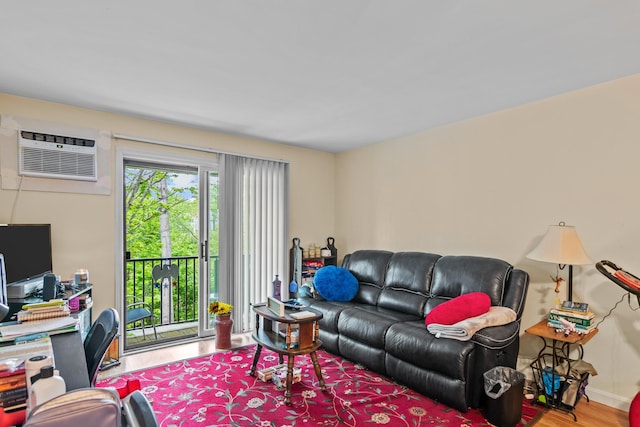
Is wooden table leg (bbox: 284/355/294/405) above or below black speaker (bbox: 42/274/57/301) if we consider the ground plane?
below

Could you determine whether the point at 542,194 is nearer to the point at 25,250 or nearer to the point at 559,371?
the point at 559,371

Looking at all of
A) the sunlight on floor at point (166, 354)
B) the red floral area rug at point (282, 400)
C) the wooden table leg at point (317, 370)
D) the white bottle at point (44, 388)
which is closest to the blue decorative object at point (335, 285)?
the red floral area rug at point (282, 400)

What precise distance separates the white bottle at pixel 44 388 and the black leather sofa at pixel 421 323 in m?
2.32

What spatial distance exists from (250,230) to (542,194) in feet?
10.3

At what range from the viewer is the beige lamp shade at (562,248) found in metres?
2.50

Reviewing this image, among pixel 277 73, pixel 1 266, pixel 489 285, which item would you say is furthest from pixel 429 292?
pixel 1 266

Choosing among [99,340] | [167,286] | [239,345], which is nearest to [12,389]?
[99,340]

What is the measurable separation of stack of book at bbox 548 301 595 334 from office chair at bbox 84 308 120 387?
287 cm

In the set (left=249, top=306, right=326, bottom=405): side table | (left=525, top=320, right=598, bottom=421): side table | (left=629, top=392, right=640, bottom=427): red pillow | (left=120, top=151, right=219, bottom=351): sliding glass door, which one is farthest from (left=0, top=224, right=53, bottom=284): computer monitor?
(left=629, top=392, right=640, bottom=427): red pillow


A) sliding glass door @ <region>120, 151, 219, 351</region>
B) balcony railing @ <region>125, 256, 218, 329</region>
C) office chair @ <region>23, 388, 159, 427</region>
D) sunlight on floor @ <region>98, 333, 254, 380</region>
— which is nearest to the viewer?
office chair @ <region>23, 388, 159, 427</region>

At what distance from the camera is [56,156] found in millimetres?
3131

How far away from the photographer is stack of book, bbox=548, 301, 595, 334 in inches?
96.2

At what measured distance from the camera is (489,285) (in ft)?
9.75

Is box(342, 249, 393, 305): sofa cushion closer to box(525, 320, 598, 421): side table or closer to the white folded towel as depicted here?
the white folded towel
